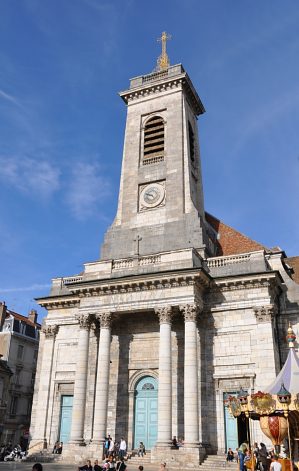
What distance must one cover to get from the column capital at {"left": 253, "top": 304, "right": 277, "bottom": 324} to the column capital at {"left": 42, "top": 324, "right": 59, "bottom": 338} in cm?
1257

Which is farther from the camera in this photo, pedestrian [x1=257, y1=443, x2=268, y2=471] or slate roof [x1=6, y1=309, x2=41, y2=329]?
slate roof [x1=6, y1=309, x2=41, y2=329]

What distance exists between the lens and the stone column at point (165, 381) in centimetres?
2181

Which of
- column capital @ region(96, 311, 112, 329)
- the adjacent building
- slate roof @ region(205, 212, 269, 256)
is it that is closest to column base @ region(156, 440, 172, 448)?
column capital @ region(96, 311, 112, 329)

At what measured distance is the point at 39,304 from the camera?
29.9 meters

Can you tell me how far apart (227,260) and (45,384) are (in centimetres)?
1305

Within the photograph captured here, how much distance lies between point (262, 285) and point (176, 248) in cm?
575

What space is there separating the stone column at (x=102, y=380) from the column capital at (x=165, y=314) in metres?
3.04

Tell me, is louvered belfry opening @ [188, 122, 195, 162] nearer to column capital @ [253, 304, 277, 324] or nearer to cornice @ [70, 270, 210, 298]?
cornice @ [70, 270, 210, 298]

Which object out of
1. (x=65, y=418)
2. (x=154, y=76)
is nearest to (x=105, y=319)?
(x=65, y=418)

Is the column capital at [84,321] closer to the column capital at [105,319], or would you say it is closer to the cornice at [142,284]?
the column capital at [105,319]

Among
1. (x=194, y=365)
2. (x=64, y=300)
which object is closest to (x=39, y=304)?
(x=64, y=300)

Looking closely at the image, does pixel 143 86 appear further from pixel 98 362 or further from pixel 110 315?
pixel 98 362

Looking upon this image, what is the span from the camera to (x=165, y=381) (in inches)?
887

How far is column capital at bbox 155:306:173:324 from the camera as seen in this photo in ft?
78.6
